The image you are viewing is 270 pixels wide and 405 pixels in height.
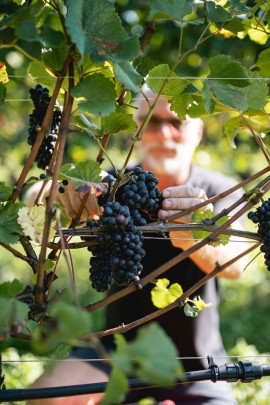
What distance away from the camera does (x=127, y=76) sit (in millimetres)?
805

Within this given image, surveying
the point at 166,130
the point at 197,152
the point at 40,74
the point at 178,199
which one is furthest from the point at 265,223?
the point at 197,152

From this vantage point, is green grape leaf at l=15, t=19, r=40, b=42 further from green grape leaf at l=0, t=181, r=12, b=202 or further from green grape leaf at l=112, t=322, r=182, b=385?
green grape leaf at l=112, t=322, r=182, b=385

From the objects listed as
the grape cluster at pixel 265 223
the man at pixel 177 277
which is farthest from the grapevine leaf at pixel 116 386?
the man at pixel 177 277

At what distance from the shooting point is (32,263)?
986mm

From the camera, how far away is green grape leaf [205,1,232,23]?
948 mm

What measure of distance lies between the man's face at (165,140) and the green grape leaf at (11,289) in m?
1.22

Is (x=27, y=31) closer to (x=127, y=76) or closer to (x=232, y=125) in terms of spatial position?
(x=127, y=76)

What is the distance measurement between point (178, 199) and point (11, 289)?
36 centimetres

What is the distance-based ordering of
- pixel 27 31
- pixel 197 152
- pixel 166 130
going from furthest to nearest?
1. pixel 197 152
2. pixel 166 130
3. pixel 27 31

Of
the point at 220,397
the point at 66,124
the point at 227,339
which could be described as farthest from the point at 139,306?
the point at 227,339

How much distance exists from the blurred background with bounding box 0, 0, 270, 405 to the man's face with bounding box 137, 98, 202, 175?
93 cm

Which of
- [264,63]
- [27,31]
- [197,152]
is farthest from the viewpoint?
[197,152]

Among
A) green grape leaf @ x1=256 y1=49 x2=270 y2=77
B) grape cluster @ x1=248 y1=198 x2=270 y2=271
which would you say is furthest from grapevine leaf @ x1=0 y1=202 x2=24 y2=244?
green grape leaf @ x1=256 y1=49 x2=270 y2=77

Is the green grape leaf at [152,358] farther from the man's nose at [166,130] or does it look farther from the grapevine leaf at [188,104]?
the man's nose at [166,130]
